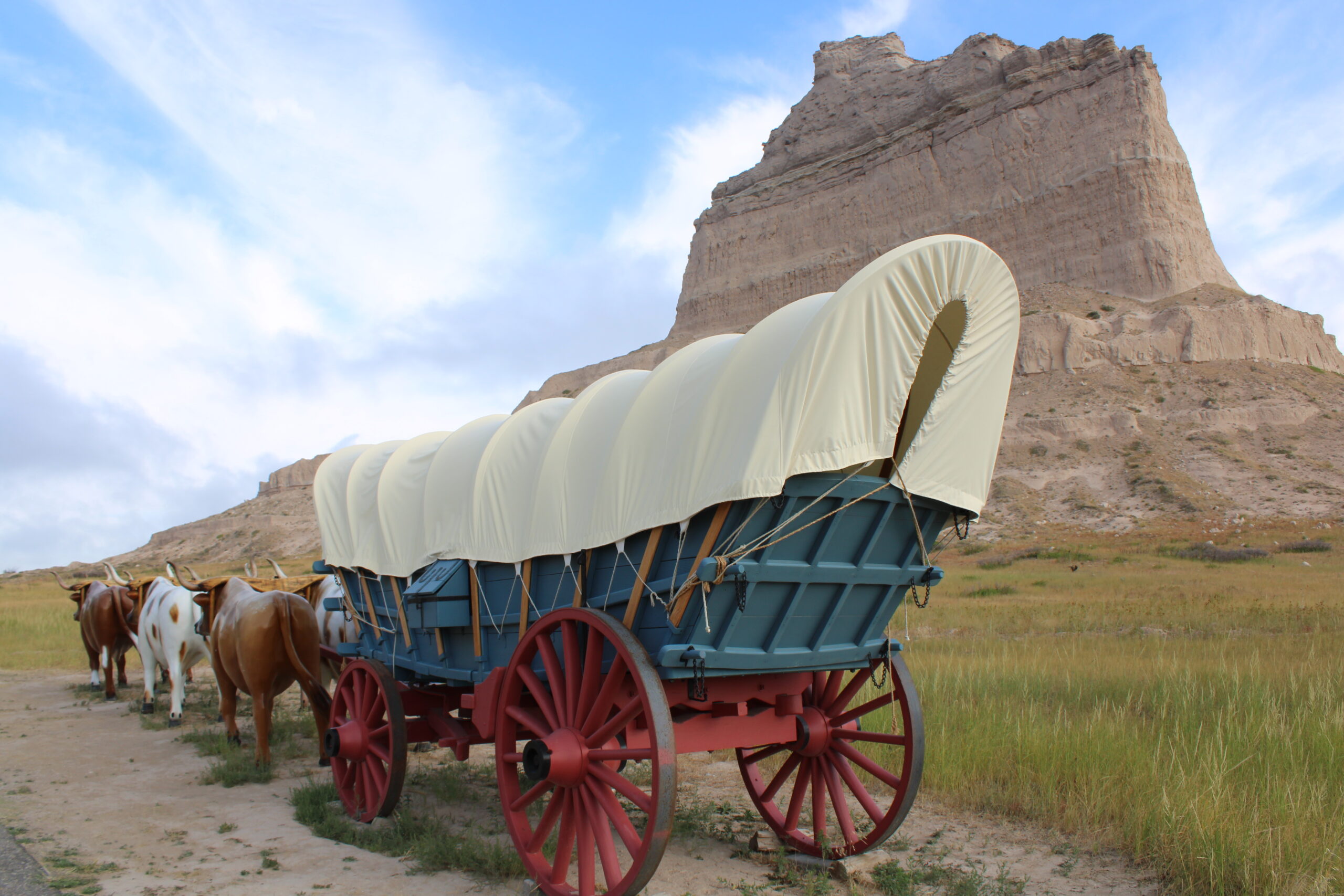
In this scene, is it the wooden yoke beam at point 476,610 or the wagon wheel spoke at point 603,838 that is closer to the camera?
the wagon wheel spoke at point 603,838

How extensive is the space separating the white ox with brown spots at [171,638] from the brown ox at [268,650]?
213 centimetres

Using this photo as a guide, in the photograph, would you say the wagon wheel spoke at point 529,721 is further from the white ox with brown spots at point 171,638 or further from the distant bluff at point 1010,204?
the distant bluff at point 1010,204

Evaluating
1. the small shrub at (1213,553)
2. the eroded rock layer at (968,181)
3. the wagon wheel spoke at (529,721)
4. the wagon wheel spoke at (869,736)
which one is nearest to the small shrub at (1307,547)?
the small shrub at (1213,553)

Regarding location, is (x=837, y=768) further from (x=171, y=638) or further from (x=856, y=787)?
(x=171, y=638)

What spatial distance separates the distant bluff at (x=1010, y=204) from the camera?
54.7m

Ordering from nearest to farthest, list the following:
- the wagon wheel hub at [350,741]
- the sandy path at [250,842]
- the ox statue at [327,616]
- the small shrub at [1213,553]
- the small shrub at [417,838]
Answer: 1. the sandy path at [250,842]
2. the small shrub at [417,838]
3. the wagon wheel hub at [350,741]
4. the ox statue at [327,616]
5. the small shrub at [1213,553]

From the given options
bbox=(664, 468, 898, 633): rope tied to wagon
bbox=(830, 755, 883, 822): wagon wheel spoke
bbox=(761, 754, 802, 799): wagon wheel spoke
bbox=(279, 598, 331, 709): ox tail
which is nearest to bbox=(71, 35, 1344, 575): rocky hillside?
bbox=(279, 598, 331, 709): ox tail

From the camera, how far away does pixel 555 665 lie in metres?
4.34

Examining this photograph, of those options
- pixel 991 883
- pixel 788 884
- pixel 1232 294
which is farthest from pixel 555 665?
pixel 1232 294

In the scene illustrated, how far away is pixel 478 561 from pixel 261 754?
361 cm

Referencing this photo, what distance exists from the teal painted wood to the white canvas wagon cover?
158 millimetres

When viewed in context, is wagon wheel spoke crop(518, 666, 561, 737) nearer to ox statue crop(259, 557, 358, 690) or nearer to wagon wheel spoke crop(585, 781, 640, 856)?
wagon wheel spoke crop(585, 781, 640, 856)

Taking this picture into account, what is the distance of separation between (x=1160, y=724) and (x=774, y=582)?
468 cm

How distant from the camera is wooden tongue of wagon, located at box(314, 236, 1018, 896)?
12.3 feet
